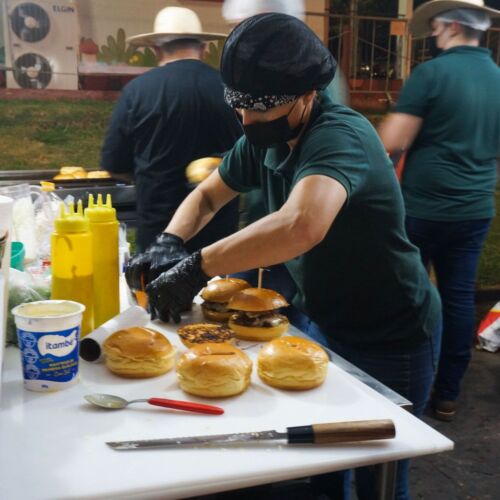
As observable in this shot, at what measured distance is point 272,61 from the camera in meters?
1.57

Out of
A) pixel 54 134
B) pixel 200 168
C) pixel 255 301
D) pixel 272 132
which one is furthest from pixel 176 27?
pixel 54 134

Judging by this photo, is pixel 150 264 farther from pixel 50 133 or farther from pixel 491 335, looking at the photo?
pixel 50 133

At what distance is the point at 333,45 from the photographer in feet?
23.2

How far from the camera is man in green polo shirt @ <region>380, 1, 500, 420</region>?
3113 mm

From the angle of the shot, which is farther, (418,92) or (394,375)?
(418,92)

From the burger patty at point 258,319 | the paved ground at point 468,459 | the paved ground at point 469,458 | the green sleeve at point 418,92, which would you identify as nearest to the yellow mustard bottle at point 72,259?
the burger patty at point 258,319

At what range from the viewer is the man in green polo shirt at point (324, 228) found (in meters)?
1.57

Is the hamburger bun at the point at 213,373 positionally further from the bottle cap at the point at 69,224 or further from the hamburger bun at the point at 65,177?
the hamburger bun at the point at 65,177

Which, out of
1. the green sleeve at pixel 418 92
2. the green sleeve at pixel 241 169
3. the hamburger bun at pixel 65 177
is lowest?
the hamburger bun at pixel 65 177

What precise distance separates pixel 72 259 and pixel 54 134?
20.2 feet

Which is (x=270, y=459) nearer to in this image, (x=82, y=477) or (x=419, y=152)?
(x=82, y=477)

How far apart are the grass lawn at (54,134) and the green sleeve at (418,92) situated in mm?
3852

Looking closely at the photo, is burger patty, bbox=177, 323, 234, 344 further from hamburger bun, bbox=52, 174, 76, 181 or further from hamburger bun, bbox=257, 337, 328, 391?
hamburger bun, bbox=52, 174, 76, 181

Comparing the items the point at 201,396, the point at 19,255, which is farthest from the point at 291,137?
the point at 19,255
